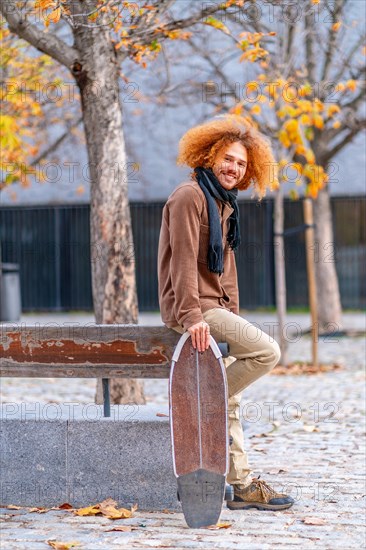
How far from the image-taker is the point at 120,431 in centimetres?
559

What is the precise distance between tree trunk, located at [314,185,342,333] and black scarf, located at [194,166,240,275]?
36.8 ft

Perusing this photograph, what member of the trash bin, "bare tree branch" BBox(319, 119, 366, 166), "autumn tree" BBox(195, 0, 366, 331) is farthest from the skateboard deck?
the trash bin

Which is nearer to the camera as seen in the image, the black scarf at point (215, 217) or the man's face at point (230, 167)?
the black scarf at point (215, 217)

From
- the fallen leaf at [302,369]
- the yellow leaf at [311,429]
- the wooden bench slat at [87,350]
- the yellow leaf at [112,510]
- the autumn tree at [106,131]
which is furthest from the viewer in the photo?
the fallen leaf at [302,369]

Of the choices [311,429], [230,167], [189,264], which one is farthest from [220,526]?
[311,429]

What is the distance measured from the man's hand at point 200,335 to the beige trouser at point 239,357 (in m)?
0.20

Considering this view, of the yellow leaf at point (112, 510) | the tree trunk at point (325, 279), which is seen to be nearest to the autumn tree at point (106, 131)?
the yellow leaf at point (112, 510)

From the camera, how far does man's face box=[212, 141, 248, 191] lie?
5.45 meters

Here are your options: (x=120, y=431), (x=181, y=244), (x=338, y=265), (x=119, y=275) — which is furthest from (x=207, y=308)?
(x=338, y=265)

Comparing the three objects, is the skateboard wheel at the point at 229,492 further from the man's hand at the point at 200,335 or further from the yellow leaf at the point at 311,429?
the yellow leaf at the point at 311,429

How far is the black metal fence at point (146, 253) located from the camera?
72.5ft

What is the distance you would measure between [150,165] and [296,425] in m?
15.8

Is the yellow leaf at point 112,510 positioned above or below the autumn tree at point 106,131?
below

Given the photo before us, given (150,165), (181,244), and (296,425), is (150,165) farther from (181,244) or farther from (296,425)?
(181,244)
